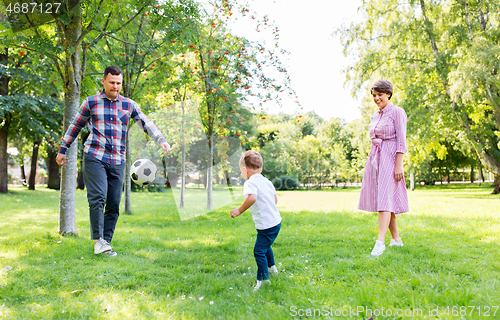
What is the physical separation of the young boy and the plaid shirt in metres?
1.36

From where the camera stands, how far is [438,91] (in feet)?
55.2

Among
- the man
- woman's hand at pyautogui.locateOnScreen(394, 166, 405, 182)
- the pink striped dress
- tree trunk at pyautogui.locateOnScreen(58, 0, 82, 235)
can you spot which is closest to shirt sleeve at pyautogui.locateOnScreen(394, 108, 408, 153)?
the pink striped dress

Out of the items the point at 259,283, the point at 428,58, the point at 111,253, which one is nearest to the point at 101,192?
the point at 111,253

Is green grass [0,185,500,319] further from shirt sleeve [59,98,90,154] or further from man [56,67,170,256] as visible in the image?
shirt sleeve [59,98,90,154]

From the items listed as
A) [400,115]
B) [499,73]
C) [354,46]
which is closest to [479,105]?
[499,73]

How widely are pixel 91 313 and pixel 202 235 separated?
344cm

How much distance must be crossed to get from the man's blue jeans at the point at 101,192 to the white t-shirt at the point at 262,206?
1896mm

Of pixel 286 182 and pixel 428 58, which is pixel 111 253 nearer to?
pixel 428 58

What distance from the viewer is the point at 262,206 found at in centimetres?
314

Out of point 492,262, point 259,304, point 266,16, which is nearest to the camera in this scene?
point 259,304

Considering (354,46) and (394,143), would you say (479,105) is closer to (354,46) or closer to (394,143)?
(354,46)

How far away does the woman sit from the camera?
4016 mm

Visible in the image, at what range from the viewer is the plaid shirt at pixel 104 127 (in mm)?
3895

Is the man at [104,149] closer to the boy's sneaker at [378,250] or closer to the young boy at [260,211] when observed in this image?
the young boy at [260,211]
